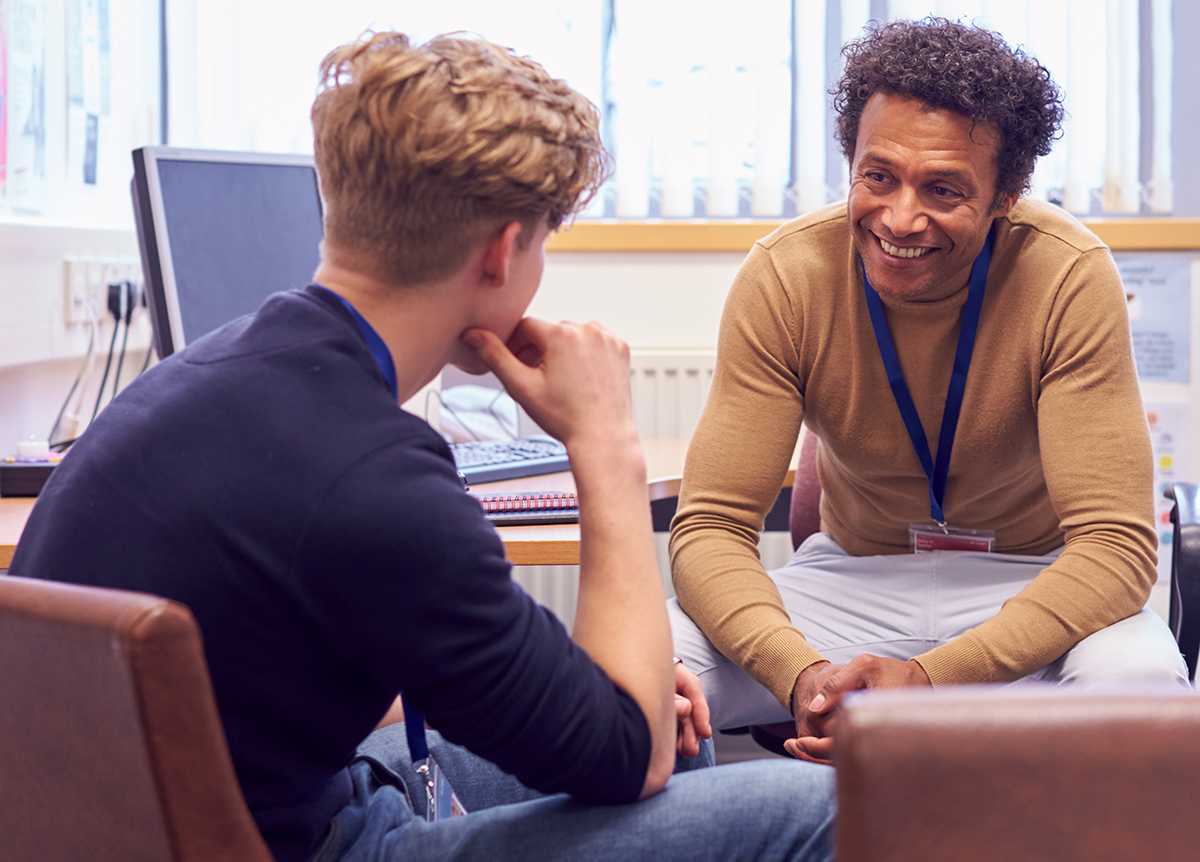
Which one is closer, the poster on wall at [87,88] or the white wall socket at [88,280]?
the white wall socket at [88,280]

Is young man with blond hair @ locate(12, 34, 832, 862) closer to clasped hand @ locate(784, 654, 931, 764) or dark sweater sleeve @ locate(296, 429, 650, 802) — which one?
dark sweater sleeve @ locate(296, 429, 650, 802)

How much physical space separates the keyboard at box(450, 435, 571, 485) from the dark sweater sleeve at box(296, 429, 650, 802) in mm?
872

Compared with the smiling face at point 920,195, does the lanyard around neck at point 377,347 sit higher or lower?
lower

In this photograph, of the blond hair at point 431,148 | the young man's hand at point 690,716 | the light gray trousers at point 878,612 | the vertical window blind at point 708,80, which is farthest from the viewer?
the vertical window blind at point 708,80

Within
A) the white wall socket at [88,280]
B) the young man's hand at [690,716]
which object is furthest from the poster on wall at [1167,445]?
the white wall socket at [88,280]

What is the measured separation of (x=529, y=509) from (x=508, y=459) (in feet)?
0.96

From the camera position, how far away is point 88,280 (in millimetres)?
2203

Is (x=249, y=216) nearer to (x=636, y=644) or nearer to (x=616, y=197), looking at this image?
(x=616, y=197)

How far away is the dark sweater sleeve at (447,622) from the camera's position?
74 centimetres

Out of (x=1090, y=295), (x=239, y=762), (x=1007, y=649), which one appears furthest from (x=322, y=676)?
(x=1090, y=295)

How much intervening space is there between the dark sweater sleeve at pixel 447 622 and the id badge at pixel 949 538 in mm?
924

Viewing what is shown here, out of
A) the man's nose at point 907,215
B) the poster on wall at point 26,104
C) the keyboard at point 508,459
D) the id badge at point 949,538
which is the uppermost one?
the poster on wall at point 26,104

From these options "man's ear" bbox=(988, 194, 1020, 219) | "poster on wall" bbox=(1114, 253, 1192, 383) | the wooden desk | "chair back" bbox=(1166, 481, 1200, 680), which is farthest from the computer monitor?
"poster on wall" bbox=(1114, 253, 1192, 383)

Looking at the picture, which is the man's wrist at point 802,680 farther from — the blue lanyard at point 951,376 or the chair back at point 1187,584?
the chair back at point 1187,584
